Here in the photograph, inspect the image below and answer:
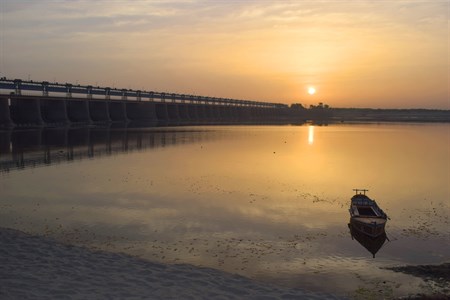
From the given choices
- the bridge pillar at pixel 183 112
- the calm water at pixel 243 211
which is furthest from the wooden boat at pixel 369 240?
the bridge pillar at pixel 183 112

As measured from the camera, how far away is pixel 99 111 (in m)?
127

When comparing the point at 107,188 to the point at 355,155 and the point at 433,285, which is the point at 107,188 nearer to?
the point at 433,285

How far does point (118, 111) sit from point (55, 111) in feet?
107

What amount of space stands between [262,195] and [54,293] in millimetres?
20085

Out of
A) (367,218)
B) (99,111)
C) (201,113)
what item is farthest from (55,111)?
(367,218)

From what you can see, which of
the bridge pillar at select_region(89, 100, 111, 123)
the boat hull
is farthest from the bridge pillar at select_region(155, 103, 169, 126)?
the boat hull

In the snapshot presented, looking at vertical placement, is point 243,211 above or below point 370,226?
below

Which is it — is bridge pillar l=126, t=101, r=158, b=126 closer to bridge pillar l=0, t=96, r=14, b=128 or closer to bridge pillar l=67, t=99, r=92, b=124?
bridge pillar l=67, t=99, r=92, b=124

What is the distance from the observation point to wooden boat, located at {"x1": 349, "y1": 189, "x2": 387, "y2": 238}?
64.5 feet

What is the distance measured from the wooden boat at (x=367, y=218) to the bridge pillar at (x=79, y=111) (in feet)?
335

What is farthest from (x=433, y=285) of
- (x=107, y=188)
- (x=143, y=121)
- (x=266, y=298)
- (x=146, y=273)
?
(x=143, y=121)

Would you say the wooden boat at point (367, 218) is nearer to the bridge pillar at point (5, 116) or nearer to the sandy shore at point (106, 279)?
the sandy shore at point (106, 279)

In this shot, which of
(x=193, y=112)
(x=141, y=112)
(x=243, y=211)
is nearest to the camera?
(x=243, y=211)

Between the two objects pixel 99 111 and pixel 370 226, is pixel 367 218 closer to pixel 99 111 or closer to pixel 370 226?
pixel 370 226
